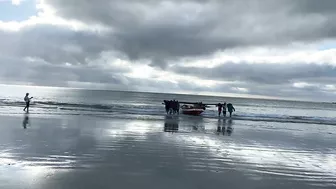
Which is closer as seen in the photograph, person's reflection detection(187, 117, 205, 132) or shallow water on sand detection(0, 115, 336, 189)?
shallow water on sand detection(0, 115, 336, 189)

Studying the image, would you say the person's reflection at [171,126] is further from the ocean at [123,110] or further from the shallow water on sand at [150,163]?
the ocean at [123,110]

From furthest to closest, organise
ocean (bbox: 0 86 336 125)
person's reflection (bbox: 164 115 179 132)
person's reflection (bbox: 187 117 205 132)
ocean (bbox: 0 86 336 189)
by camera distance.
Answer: ocean (bbox: 0 86 336 125) → person's reflection (bbox: 187 117 205 132) → person's reflection (bbox: 164 115 179 132) → ocean (bbox: 0 86 336 189)

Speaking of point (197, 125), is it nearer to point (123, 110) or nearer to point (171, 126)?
point (171, 126)

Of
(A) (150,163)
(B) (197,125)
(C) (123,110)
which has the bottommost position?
(A) (150,163)

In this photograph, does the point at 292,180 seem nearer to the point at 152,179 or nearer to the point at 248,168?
the point at 248,168

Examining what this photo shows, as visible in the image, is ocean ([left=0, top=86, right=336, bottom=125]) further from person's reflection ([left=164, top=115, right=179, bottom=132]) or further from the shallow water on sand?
the shallow water on sand

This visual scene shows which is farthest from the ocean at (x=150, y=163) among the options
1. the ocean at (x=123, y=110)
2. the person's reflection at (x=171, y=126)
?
the ocean at (x=123, y=110)

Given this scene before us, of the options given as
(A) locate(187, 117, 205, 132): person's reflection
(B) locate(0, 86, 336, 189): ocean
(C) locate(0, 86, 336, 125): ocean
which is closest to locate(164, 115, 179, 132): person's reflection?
(A) locate(187, 117, 205, 132): person's reflection

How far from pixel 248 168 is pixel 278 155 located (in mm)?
3636

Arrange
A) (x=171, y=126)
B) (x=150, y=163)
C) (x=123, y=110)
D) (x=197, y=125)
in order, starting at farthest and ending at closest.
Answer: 1. (x=123, y=110)
2. (x=197, y=125)
3. (x=171, y=126)
4. (x=150, y=163)

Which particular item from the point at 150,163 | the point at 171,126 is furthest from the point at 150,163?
the point at 171,126

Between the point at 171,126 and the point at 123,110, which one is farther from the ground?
the point at 123,110

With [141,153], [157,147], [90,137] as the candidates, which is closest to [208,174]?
[141,153]

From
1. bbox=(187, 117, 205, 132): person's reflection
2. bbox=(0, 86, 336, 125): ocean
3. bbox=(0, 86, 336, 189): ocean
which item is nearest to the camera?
bbox=(0, 86, 336, 189): ocean
